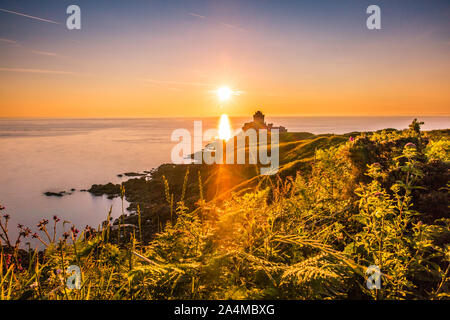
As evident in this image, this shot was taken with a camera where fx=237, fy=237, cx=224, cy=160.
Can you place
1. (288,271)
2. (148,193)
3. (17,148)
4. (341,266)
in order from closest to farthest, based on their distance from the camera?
(288,271), (341,266), (148,193), (17,148)

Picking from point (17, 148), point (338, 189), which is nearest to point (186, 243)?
point (338, 189)

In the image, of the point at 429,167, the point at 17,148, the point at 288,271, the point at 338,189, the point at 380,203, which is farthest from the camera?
the point at 17,148

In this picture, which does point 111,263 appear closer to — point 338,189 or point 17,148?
point 338,189
